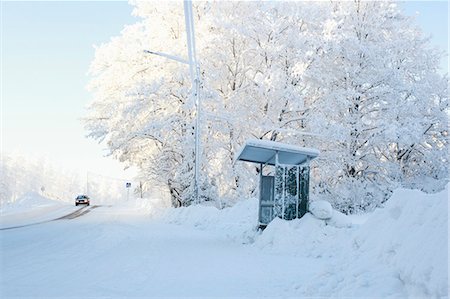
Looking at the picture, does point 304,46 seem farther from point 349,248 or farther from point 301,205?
point 349,248

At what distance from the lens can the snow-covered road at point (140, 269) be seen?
6239mm

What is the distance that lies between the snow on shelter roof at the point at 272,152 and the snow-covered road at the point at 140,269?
2803 millimetres

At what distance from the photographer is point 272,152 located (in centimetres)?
1279

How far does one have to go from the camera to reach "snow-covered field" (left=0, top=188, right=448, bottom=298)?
5367 millimetres

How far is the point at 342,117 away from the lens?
22234 millimetres

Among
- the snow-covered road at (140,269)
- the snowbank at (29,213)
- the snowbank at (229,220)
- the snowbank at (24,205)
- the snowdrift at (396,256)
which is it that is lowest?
the snowbank at (24,205)

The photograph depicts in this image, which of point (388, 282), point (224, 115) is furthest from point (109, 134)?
point (388, 282)

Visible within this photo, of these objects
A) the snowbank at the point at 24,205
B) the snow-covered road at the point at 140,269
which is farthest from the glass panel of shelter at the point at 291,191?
the snowbank at the point at 24,205

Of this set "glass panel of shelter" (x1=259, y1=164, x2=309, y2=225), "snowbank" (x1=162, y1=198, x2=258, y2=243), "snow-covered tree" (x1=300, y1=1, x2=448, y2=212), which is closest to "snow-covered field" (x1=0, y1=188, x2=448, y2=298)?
"glass panel of shelter" (x1=259, y1=164, x2=309, y2=225)

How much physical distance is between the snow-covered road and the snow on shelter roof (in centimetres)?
280

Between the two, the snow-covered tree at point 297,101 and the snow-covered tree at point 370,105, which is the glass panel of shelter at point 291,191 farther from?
the snow-covered tree at point 370,105

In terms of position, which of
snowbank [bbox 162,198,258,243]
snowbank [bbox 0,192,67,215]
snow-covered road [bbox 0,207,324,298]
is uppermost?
snow-covered road [bbox 0,207,324,298]

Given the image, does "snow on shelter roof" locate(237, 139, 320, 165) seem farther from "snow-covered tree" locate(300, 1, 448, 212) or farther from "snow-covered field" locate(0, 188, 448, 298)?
"snow-covered tree" locate(300, 1, 448, 212)

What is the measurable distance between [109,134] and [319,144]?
11.8m
